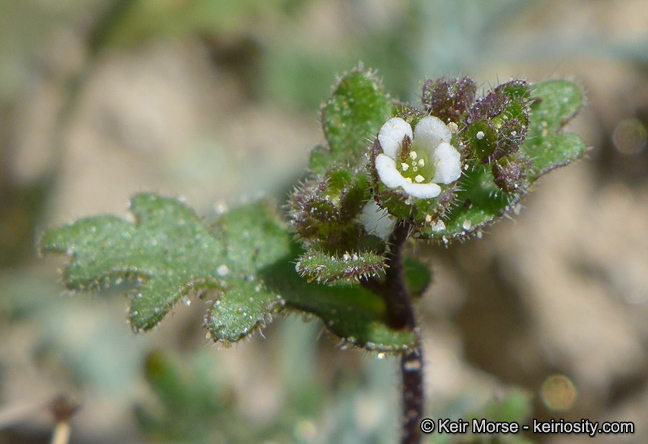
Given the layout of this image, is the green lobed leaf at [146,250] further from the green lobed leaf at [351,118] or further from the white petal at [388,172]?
the white petal at [388,172]

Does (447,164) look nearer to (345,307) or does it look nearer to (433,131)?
(433,131)

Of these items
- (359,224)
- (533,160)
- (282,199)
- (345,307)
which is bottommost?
(345,307)

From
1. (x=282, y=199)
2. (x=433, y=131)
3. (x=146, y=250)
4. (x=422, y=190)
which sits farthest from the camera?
(x=282, y=199)

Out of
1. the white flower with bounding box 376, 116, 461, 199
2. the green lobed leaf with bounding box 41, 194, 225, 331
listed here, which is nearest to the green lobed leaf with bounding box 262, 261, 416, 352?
the green lobed leaf with bounding box 41, 194, 225, 331

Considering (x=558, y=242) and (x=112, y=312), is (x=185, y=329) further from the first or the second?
(x=558, y=242)

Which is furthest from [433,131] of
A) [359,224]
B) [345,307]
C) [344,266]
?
[345,307]

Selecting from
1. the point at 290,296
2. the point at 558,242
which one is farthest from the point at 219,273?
the point at 558,242

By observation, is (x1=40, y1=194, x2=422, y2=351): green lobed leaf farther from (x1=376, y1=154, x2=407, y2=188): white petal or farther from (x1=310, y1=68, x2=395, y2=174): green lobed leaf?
(x1=376, y1=154, x2=407, y2=188): white petal
